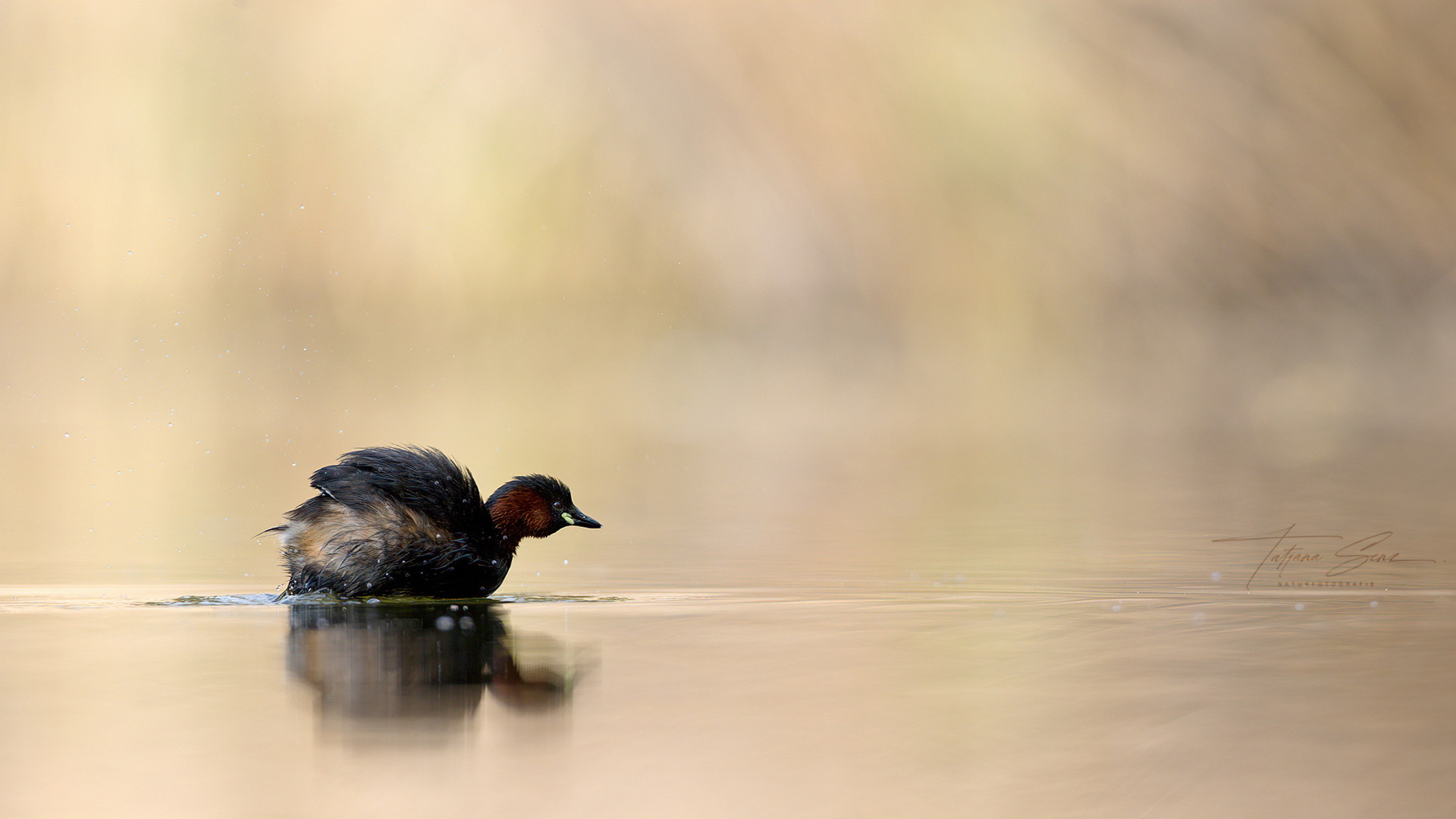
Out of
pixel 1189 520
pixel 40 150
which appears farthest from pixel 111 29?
pixel 1189 520

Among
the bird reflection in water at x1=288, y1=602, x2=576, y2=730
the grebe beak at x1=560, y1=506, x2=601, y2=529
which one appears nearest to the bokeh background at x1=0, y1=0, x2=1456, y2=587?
the grebe beak at x1=560, y1=506, x2=601, y2=529

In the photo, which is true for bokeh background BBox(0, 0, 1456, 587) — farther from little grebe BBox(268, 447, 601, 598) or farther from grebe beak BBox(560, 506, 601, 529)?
little grebe BBox(268, 447, 601, 598)

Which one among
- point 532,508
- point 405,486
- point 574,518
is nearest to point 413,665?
point 405,486

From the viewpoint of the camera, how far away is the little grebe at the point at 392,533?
34.1ft

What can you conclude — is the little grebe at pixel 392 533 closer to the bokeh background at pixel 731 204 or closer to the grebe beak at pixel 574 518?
the grebe beak at pixel 574 518

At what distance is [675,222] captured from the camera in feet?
280

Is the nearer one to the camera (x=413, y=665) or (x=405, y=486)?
(x=413, y=665)

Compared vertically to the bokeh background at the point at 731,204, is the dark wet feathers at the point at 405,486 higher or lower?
lower

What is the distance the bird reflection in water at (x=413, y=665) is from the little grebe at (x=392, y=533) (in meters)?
0.17

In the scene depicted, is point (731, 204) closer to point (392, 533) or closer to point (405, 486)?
point (405, 486)

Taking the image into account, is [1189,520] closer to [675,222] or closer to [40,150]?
[675,222]

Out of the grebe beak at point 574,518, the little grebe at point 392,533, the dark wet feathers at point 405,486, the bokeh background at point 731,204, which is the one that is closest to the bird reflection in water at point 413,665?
the little grebe at point 392,533

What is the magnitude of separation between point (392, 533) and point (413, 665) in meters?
2.01

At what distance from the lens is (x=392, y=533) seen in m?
10.4
